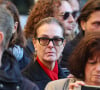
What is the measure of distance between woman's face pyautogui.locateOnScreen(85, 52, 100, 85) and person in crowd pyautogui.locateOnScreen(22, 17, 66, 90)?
2.94 feet

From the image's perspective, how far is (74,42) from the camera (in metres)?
4.44

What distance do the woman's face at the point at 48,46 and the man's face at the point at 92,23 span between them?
24 cm

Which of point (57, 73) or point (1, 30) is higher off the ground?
point (1, 30)

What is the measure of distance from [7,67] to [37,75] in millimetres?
778

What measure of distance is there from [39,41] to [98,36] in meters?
0.99

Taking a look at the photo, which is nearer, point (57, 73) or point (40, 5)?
point (57, 73)

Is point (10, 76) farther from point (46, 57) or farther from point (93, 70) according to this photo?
point (46, 57)

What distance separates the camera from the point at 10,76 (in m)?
3.16

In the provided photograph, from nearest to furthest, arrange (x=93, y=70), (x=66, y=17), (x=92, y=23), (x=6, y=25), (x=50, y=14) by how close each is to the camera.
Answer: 1. (x=93, y=70)
2. (x=6, y=25)
3. (x=92, y=23)
4. (x=50, y=14)
5. (x=66, y=17)

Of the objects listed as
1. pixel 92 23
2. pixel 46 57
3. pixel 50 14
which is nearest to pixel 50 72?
pixel 46 57

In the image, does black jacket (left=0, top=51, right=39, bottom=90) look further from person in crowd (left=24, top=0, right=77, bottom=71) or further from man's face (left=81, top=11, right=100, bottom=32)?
person in crowd (left=24, top=0, right=77, bottom=71)

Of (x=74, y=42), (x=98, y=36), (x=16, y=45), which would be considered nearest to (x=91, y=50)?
(x=98, y=36)

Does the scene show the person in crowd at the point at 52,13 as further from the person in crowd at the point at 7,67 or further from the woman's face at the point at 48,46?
the person in crowd at the point at 7,67

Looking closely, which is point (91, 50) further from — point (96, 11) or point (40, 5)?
point (40, 5)
